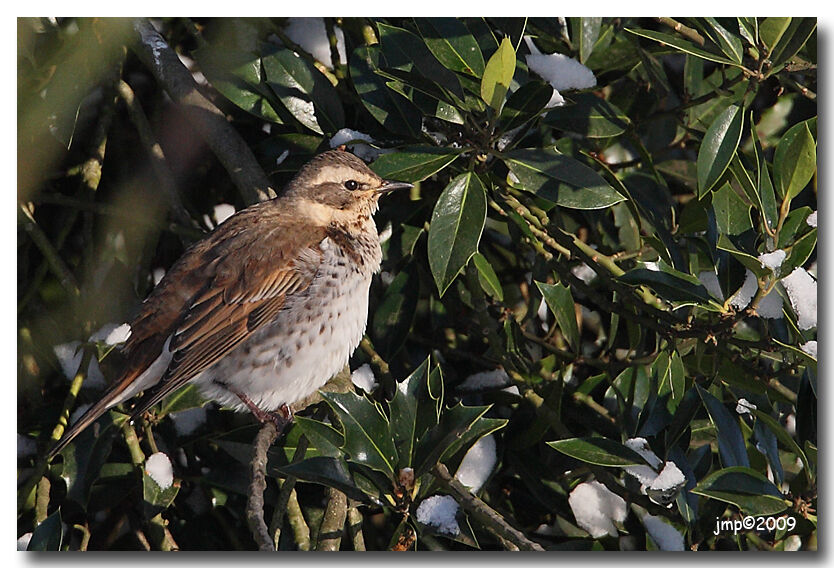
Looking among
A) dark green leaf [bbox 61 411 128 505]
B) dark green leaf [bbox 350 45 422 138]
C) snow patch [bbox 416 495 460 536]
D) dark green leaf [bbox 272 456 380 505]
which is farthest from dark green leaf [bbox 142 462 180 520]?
dark green leaf [bbox 350 45 422 138]

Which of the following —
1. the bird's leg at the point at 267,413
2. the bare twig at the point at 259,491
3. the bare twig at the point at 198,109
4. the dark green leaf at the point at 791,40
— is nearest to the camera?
the bare twig at the point at 259,491

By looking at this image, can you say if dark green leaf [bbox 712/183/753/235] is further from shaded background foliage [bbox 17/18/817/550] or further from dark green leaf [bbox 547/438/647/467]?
dark green leaf [bbox 547/438/647/467]

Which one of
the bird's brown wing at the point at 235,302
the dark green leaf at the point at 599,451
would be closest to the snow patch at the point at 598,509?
the dark green leaf at the point at 599,451

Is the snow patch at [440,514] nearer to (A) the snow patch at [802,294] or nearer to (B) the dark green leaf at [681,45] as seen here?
(A) the snow patch at [802,294]

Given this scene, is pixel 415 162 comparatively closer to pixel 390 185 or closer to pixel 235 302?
pixel 390 185

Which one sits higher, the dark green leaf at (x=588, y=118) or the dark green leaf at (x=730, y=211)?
the dark green leaf at (x=588, y=118)
